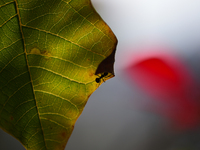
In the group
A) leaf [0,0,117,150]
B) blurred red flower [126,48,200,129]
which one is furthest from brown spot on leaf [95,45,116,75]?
blurred red flower [126,48,200,129]

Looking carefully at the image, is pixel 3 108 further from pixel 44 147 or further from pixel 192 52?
pixel 192 52

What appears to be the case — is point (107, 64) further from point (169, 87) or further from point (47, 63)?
point (169, 87)

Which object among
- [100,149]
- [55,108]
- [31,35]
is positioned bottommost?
[100,149]

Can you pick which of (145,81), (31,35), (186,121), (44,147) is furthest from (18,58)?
(186,121)

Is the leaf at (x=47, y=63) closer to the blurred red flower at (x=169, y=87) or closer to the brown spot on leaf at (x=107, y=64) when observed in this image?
the brown spot on leaf at (x=107, y=64)

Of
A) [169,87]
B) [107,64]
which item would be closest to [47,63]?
[107,64]

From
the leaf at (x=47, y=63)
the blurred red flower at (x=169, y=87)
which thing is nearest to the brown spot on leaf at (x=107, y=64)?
the leaf at (x=47, y=63)

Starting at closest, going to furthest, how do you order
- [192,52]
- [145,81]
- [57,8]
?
[57,8] < [192,52] < [145,81]

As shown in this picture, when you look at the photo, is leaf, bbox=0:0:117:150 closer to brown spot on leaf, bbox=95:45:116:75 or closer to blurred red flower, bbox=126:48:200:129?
brown spot on leaf, bbox=95:45:116:75
